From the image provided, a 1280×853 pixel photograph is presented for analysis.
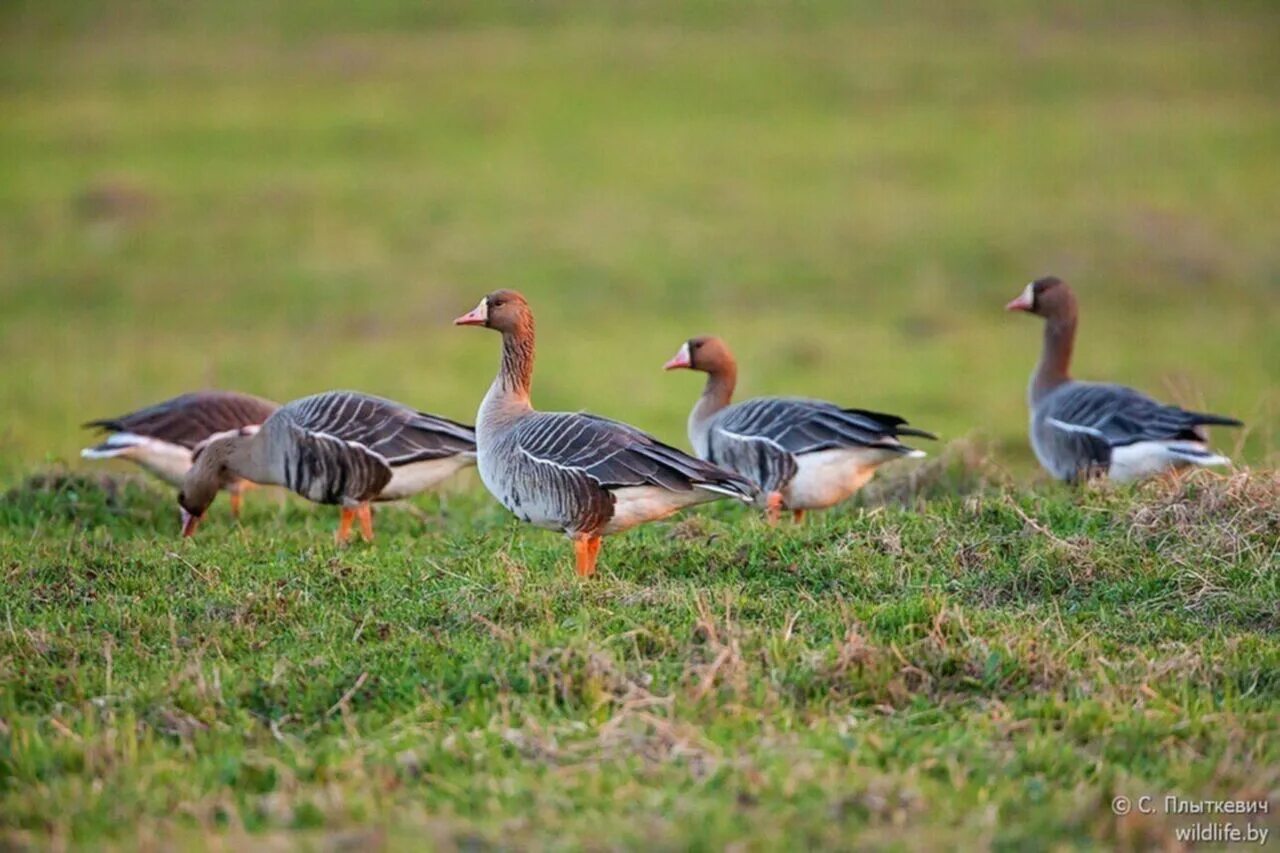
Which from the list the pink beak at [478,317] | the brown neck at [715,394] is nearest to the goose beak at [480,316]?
the pink beak at [478,317]

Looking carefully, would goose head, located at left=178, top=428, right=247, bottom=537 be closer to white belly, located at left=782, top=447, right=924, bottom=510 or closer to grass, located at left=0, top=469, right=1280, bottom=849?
grass, located at left=0, top=469, right=1280, bottom=849

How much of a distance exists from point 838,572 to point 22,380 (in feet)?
46.7

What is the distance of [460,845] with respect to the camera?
16.4ft

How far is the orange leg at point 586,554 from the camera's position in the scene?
8.11 metres

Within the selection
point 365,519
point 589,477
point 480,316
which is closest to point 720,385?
point 480,316

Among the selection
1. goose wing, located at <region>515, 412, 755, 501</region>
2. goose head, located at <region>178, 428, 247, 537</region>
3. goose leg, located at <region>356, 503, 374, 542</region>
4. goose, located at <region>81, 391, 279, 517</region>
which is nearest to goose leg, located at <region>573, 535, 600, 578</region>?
goose wing, located at <region>515, 412, 755, 501</region>

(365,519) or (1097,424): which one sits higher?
(1097,424)

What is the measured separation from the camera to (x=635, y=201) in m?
25.9

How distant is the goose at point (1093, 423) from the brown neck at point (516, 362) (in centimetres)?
375

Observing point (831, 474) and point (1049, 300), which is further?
point (1049, 300)

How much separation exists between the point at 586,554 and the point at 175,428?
4563 millimetres

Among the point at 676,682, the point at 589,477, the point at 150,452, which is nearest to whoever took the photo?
the point at 676,682

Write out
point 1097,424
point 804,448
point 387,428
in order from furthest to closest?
point 1097,424 → point 804,448 → point 387,428

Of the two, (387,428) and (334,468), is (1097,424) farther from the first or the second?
(334,468)
